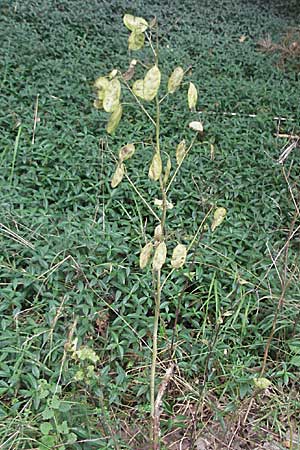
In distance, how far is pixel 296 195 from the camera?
276 cm

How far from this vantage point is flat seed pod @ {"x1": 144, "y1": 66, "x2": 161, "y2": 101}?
1.14 meters

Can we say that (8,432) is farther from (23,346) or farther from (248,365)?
(248,365)

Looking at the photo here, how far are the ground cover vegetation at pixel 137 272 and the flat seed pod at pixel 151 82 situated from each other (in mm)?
350

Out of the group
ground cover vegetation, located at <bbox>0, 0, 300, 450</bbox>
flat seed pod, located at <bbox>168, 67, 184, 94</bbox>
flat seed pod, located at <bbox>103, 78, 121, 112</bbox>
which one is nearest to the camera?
flat seed pod, located at <bbox>103, 78, 121, 112</bbox>

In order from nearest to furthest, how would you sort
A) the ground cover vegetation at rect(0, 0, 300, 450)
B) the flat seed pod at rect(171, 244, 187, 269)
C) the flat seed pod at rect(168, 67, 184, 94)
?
the flat seed pod at rect(168, 67, 184, 94) → the flat seed pod at rect(171, 244, 187, 269) → the ground cover vegetation at rect(0, 0, 300, 450)

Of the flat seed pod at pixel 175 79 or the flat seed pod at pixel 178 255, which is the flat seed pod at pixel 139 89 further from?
the flat seed pod at pixel 178 255

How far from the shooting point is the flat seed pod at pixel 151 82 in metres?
1.14

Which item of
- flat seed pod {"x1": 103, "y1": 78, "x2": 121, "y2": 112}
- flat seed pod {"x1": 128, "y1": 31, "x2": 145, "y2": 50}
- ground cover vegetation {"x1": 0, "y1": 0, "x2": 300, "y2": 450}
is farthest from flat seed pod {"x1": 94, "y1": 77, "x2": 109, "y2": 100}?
ground cover vegetation {"x1": 0, "y1": 0, "x2": 300, "y2": 450}

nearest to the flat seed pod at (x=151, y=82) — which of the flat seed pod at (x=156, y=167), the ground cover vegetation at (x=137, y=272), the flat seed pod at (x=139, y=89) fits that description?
the flat seed pod at (x=139, y=89)

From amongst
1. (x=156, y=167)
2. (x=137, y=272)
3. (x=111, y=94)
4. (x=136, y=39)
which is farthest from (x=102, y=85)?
(x=137, y=272)

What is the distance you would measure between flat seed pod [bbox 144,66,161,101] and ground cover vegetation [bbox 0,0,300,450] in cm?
35

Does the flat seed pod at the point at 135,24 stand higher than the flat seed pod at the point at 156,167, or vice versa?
the flat seed pod at the point at 135,24

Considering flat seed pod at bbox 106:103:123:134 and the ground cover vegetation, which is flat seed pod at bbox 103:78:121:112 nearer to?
flat seed pod at bbox 106:103:123:134

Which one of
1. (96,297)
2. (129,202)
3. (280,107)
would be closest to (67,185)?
(129,202)
